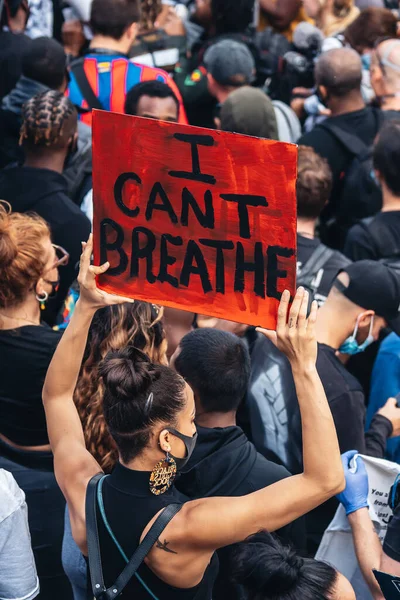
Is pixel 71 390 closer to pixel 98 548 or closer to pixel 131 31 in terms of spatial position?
pixel 98 548

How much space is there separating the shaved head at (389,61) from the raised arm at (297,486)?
399cm

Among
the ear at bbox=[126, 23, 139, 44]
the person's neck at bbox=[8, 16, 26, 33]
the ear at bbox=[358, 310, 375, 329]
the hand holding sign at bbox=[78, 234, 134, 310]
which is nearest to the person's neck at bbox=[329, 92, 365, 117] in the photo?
the ear at bbox=[126, 23, 139, 44]

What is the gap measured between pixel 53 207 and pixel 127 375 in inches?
84.3

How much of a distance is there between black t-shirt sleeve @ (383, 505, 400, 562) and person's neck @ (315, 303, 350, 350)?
1.13 metres

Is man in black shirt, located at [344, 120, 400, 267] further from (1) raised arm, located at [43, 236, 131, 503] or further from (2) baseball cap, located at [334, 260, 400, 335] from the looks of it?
(1) raised arm, located at [43, 236, 131, 503]

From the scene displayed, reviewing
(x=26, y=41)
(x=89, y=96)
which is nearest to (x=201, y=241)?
(x=89, y=96)

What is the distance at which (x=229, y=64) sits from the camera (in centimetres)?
586

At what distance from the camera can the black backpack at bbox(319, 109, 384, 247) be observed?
17.1 ft

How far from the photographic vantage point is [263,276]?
229cm

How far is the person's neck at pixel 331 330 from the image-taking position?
357 centimetres

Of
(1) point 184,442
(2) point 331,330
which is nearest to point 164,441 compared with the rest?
(1) point 184,442

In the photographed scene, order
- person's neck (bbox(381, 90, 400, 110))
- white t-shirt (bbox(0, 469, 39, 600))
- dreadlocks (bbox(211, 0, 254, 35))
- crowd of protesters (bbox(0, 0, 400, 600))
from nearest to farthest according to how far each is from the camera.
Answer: crowd of protesters (bbox(0, 0, 400, 600)), white t-shirt (bbox(0, 469, 39, 600)), person's neck (bbox(381, 90, 400, 110)), dreadlocks (bbox(211, 0, 254, 35))

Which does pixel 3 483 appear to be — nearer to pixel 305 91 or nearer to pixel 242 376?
pixel 242 376

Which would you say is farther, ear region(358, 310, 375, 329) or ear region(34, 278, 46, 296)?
ear region(358, 310, 375, 329)
